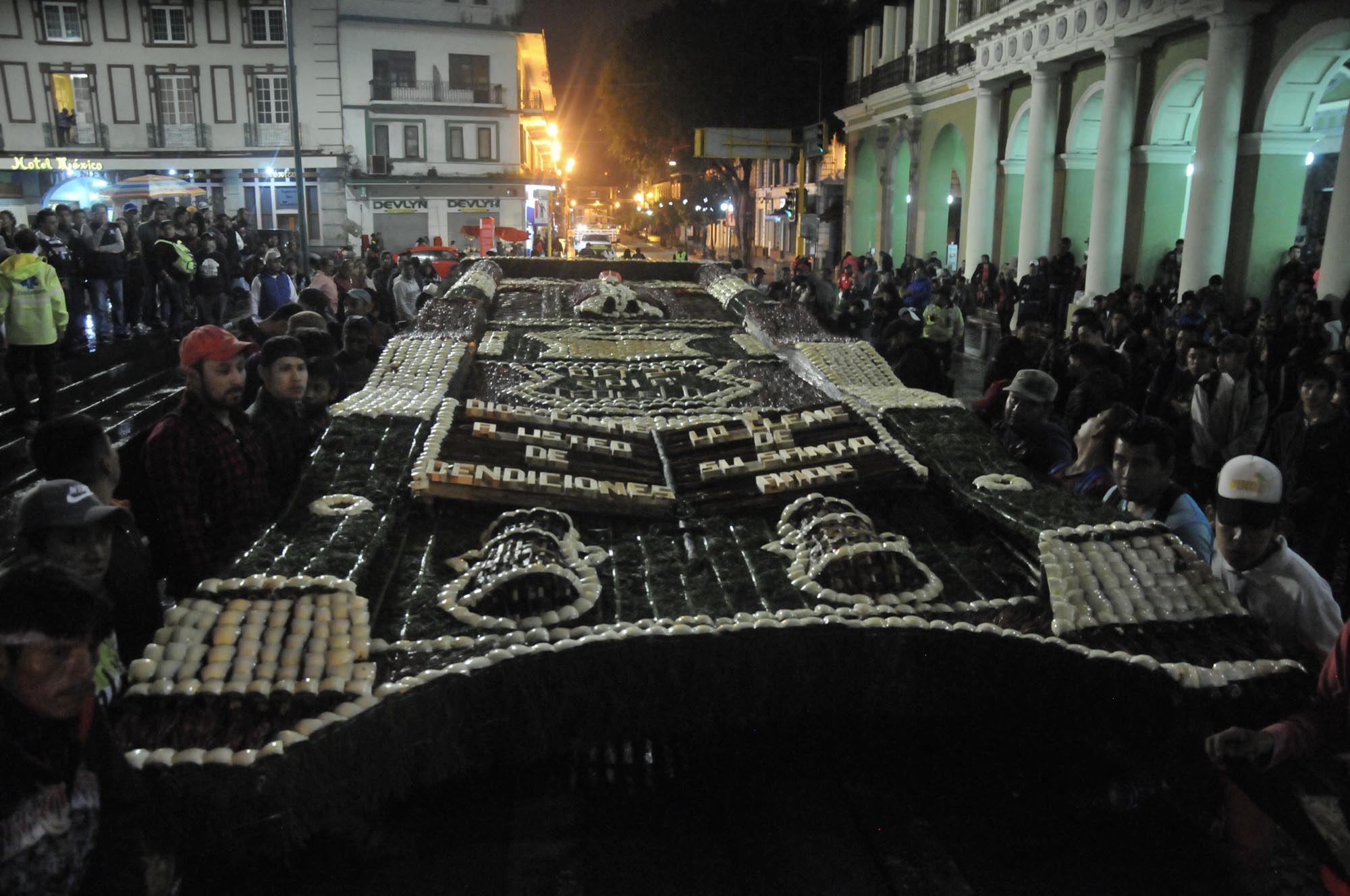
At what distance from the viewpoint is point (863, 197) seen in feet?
109

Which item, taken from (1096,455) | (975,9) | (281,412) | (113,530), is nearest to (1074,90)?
(975,9)

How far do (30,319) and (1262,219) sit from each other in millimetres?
15071

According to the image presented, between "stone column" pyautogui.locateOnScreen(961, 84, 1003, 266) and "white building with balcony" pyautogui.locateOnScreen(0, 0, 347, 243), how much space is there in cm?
2728

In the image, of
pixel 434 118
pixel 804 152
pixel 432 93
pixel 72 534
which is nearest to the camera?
pixel 72 534

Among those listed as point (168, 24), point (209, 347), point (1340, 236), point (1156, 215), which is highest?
point (168, 24)

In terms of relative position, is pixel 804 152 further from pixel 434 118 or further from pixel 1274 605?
pixel 1274 605

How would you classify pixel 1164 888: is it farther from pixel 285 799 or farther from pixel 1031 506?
pixel 285 799

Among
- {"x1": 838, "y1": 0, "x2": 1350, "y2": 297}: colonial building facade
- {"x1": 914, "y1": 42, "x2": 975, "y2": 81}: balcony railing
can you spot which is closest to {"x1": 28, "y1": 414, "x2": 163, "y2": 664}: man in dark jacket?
{"x1": 838, "y1": 0, "x2": 1350, "y2": 297}: colonial building facade

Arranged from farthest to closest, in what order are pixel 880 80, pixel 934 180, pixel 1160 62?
pixel 880 80 < pixel 934 180 < pixel 1160 62

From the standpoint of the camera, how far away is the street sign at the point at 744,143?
105 feet

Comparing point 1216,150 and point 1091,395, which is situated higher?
point 1216,150

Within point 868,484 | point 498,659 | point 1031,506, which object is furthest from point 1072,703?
point 498,659

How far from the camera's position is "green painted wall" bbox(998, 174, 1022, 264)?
73.9 ft

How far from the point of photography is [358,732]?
108 inches
